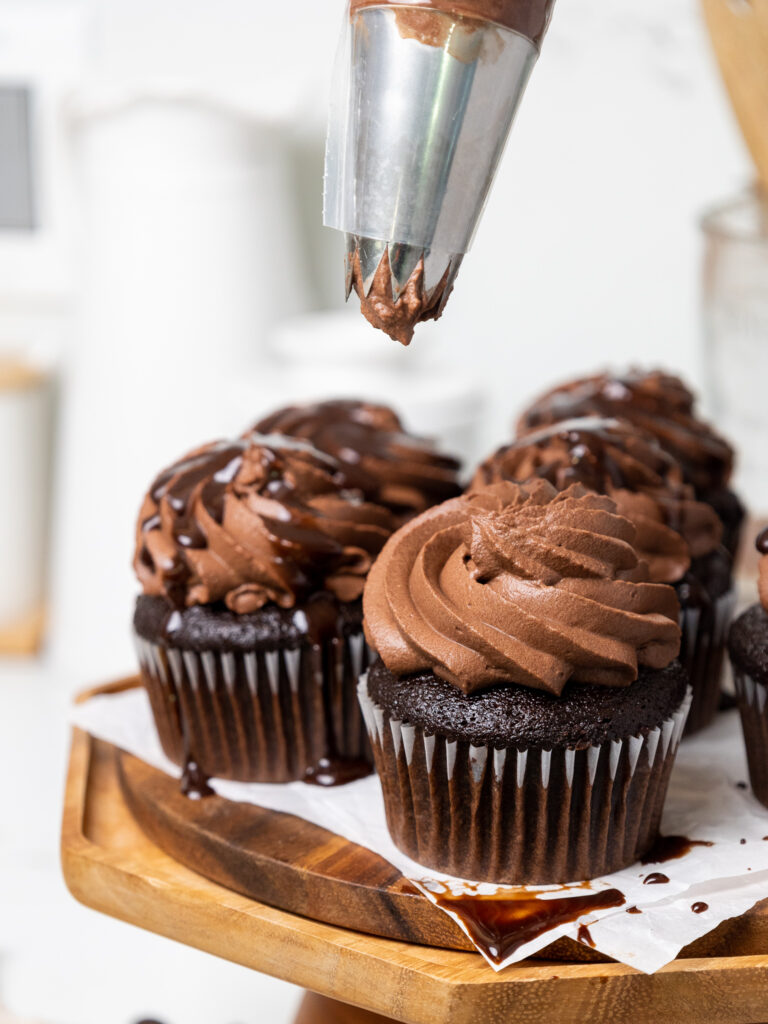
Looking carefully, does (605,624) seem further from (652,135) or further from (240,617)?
(652,135)

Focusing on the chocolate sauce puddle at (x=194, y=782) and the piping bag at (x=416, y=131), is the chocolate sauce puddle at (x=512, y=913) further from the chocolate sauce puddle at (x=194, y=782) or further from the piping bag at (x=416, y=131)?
the piping bag at (x=416, y=131)

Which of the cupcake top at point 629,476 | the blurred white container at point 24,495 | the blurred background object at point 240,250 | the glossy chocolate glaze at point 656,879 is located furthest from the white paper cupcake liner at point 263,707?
the blurred white container at point 24,495

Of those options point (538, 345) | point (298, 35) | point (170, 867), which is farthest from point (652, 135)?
point (170, 867)

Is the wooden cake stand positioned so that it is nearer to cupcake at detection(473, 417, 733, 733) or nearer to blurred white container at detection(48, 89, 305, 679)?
cupcake at detection(473, 417, 733, 733)

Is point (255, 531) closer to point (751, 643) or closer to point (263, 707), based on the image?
point (263, 707)

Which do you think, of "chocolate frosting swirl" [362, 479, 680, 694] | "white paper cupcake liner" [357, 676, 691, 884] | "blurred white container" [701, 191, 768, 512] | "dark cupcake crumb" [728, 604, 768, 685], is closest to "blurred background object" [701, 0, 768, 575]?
"blurred white container" [701, 191, 768, 512]
